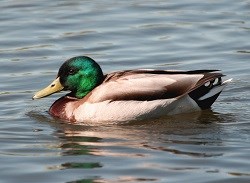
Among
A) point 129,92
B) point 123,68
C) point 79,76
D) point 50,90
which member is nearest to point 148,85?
point 129,92

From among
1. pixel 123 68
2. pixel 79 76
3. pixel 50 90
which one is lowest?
pixel 123 68

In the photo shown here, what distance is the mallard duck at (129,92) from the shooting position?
12445 millimetres

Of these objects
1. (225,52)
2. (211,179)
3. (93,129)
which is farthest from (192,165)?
(225,52)

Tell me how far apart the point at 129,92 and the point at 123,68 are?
8.99 ft

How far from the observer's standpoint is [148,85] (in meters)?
12.5

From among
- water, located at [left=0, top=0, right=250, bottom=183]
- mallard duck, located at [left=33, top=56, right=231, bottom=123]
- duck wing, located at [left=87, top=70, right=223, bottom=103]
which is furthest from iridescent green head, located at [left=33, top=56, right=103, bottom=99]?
water, located at [left=0, top=0, right=250, bottom=183]

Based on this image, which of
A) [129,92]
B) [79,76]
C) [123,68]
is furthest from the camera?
[123,68]

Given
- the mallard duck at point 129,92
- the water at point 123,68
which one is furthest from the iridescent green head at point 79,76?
the water at point 123,68

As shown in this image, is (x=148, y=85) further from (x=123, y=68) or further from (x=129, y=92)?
(x=123, y=68)

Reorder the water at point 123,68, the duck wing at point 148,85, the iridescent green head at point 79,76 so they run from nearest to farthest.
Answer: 1. the water at point 123,68
2. the duck wing at point 148,85
3. the iridescent green head at point 79,76

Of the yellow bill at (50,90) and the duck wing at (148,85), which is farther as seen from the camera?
the yellow bill at (50,90)

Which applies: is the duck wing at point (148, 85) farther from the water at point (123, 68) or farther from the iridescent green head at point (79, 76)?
the water at point (123, 68)

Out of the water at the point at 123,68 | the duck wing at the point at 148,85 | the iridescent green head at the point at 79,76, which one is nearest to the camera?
the water at the point at 123,68

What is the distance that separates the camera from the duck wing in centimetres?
1242
